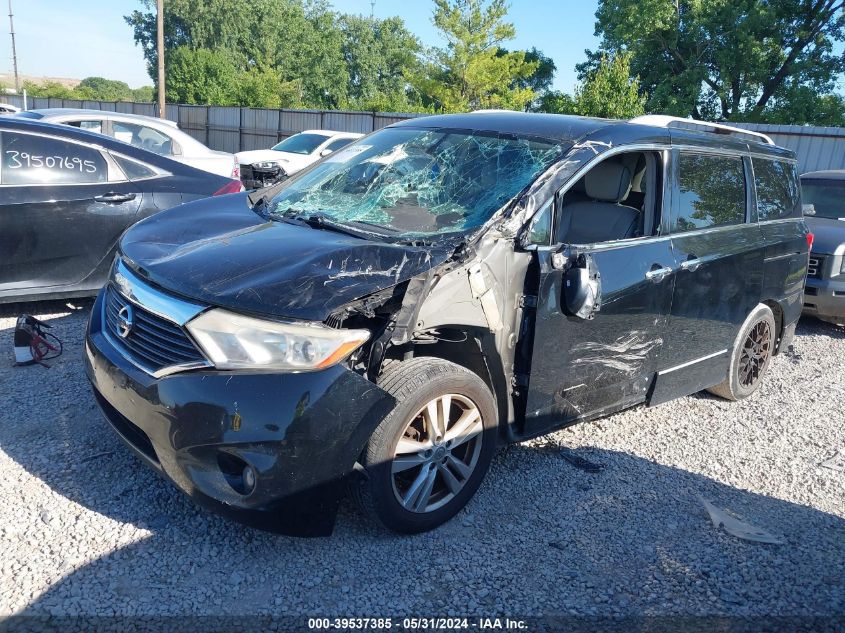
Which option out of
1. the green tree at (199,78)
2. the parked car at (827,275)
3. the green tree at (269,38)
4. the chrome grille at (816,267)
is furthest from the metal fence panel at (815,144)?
the green tree at (269,38)

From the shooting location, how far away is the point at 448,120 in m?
4.36

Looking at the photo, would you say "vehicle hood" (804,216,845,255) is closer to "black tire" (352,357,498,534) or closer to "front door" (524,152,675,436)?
"front door" (524,152,675,436)

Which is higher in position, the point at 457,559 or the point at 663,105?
the point at 663,105

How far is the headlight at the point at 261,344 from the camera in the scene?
9.00ft

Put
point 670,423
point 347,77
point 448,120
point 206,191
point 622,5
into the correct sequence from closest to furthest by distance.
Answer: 1. point 448,120
2. point 670,423
3. point 206,191
4. point 622,5
5. point 347,77

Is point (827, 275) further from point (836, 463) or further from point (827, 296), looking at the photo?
point (836, 463)

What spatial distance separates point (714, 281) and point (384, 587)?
2786 mm

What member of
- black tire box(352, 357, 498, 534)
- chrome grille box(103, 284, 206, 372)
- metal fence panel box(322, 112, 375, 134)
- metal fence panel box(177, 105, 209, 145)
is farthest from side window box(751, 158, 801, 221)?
metal fence panel box(177, 105, 209, 145)

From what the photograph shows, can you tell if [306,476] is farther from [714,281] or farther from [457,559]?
[714,281]

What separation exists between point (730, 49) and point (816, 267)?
24.3 m

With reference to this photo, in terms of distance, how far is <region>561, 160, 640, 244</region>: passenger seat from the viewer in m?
4.07

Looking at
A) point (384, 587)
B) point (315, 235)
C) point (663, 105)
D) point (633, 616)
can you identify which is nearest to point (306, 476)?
point (384, 587)

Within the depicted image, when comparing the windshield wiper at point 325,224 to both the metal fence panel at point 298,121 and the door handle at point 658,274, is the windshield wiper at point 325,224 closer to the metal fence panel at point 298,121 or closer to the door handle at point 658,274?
the door handle at point 658,274

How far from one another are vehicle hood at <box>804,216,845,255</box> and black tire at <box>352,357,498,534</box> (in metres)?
5.61
